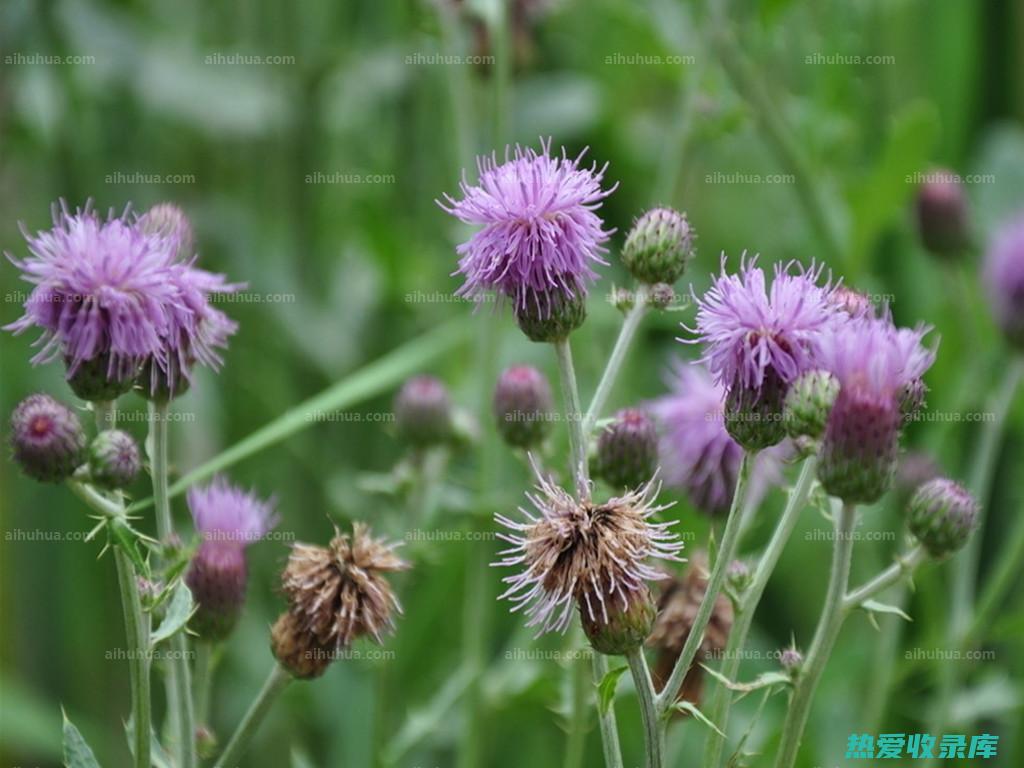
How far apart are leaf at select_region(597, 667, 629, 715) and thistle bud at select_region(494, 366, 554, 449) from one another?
73 cm

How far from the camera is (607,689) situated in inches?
53.0

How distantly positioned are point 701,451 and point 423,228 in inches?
70.5

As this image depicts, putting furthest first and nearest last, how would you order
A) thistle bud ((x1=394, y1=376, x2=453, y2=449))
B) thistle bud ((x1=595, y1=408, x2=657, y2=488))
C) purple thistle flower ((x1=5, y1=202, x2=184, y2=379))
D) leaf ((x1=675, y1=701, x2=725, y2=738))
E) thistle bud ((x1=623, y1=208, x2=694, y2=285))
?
thistle bud ((x1=394, y1=376, x2=453, y2=449))
thistle bud ((x1=595, y1=408, x2=657, y2=488))
thistle bud ((x1=623, y1=208, x2=694, y2=285))
purple thistle flower ((x1=5, y1=202, x2=184, y2=379))
leaf ((x1=675, y1=701, x2=725, y2=738))

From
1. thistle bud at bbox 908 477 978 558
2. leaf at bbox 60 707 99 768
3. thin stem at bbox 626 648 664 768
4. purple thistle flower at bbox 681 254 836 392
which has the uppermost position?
purple thistle flower at bbox 681 254 836 392

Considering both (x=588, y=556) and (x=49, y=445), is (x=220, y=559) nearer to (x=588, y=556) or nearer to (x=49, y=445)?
(x=49, y=445)

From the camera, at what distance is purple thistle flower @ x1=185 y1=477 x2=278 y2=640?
1704 millimetres

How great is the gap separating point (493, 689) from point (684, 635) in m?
0.81

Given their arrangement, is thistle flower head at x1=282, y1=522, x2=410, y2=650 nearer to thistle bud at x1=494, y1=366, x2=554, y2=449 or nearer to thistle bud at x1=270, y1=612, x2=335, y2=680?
thistle bud at x1=270, y1=612, x2=335, y2=680

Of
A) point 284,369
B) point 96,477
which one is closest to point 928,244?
point 284,369

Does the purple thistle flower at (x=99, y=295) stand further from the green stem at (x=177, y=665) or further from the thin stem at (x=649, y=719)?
the thin stem at (x=649, y=719)

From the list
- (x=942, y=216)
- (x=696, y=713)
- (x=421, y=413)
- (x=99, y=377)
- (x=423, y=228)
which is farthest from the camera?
(x=423, y=228)

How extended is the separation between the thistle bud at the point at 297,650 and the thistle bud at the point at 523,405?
1.95 feet

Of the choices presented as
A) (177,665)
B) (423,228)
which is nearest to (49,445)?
(177,665)

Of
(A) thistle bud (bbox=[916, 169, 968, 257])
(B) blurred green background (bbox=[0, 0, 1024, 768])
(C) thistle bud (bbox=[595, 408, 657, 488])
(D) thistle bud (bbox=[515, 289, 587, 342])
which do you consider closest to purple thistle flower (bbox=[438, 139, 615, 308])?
(D) thistle bud (bbox=[515, 289, 587, 342])
